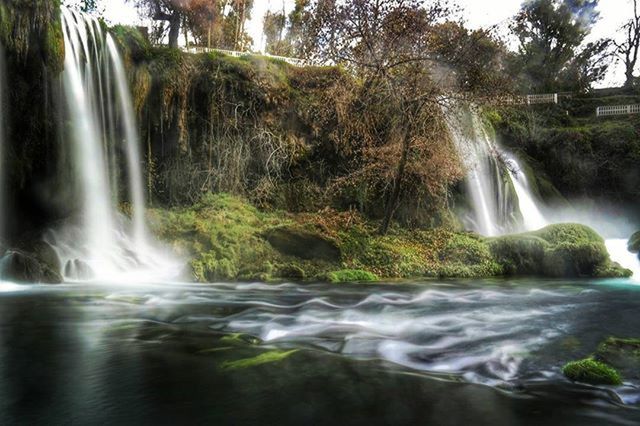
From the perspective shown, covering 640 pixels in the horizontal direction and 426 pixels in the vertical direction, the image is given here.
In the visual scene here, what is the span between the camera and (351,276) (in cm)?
1271

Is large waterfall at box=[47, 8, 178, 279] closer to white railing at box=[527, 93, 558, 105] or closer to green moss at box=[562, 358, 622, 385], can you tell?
green moss at box=[562, 358, 622, 385]

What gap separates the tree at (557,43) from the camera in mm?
37562

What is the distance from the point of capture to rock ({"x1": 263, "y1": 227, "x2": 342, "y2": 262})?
43.5ft

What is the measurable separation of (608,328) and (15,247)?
1247cm

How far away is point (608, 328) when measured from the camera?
6547 mm

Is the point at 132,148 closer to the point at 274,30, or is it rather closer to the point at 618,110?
the point at 618,110

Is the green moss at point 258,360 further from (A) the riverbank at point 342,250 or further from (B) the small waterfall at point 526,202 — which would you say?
(B) the small waterfall at point 526,202

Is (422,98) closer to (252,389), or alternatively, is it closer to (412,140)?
(412,140)

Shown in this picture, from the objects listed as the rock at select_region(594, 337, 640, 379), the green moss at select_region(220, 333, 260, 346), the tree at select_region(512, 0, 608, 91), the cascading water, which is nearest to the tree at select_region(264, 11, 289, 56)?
the tree at select_region(512, 0, 608, 91)

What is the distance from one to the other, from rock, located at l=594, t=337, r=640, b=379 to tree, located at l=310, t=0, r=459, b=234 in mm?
10568

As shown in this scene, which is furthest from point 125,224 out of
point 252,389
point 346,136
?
point 252,389

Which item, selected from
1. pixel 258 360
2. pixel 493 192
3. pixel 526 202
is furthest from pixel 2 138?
pixel 526 202

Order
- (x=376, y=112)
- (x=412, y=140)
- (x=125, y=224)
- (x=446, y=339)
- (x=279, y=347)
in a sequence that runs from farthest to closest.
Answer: (x=376, y=112) < (x=412, y=140) < (x=125, y=224) < (x=446, y=339) < (x=279, y=347)

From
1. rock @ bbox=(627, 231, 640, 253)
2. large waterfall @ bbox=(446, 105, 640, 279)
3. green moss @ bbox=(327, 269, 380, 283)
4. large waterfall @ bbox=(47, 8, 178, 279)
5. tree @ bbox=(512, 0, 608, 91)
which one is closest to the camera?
green moss @ bbox=(327, 269, 380, 283)
